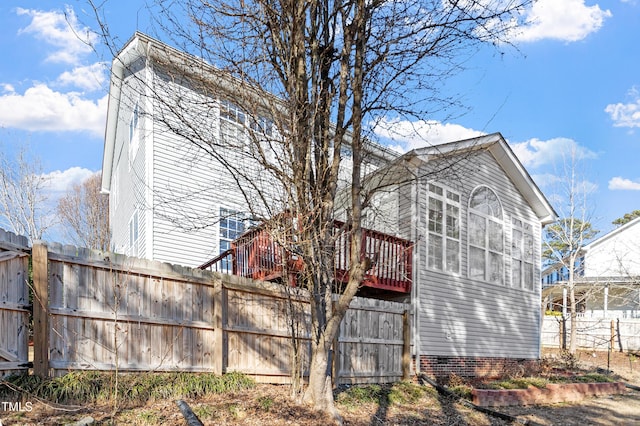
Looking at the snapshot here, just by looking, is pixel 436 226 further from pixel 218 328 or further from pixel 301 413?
pixel 301 413

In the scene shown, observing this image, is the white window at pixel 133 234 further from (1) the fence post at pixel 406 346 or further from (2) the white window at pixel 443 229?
(2) the white window at pixel 443 229

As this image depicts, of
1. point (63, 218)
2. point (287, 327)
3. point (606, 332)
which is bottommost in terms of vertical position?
point (606, 332)

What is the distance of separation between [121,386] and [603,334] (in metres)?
23.4

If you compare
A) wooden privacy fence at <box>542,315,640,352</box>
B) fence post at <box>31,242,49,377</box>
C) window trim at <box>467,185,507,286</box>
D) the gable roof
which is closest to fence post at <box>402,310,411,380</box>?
window trim at <box>467,185,507,286</box>

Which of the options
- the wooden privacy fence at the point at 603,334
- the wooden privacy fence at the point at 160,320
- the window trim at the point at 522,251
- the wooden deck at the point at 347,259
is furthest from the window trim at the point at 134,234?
the wooden privacy fence at the point at 603,334

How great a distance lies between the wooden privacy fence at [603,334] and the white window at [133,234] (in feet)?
55.0

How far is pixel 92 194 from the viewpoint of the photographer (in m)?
29.9

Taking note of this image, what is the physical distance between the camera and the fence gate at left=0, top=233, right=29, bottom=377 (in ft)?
17.5

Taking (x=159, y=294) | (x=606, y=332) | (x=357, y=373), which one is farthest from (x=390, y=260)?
(x=606, y=332)

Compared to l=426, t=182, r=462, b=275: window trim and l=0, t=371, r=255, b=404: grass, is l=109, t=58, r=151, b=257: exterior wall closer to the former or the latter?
l=0, t=371, r=255, b=404: grass

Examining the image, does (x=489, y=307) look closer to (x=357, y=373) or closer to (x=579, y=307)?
(x=357, y=373)

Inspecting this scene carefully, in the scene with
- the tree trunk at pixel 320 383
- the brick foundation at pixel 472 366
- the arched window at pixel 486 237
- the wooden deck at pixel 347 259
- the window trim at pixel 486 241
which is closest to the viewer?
the tree trunk at pixel 320 383

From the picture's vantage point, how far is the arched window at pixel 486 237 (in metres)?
13.4

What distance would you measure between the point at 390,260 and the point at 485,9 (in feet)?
17.7
